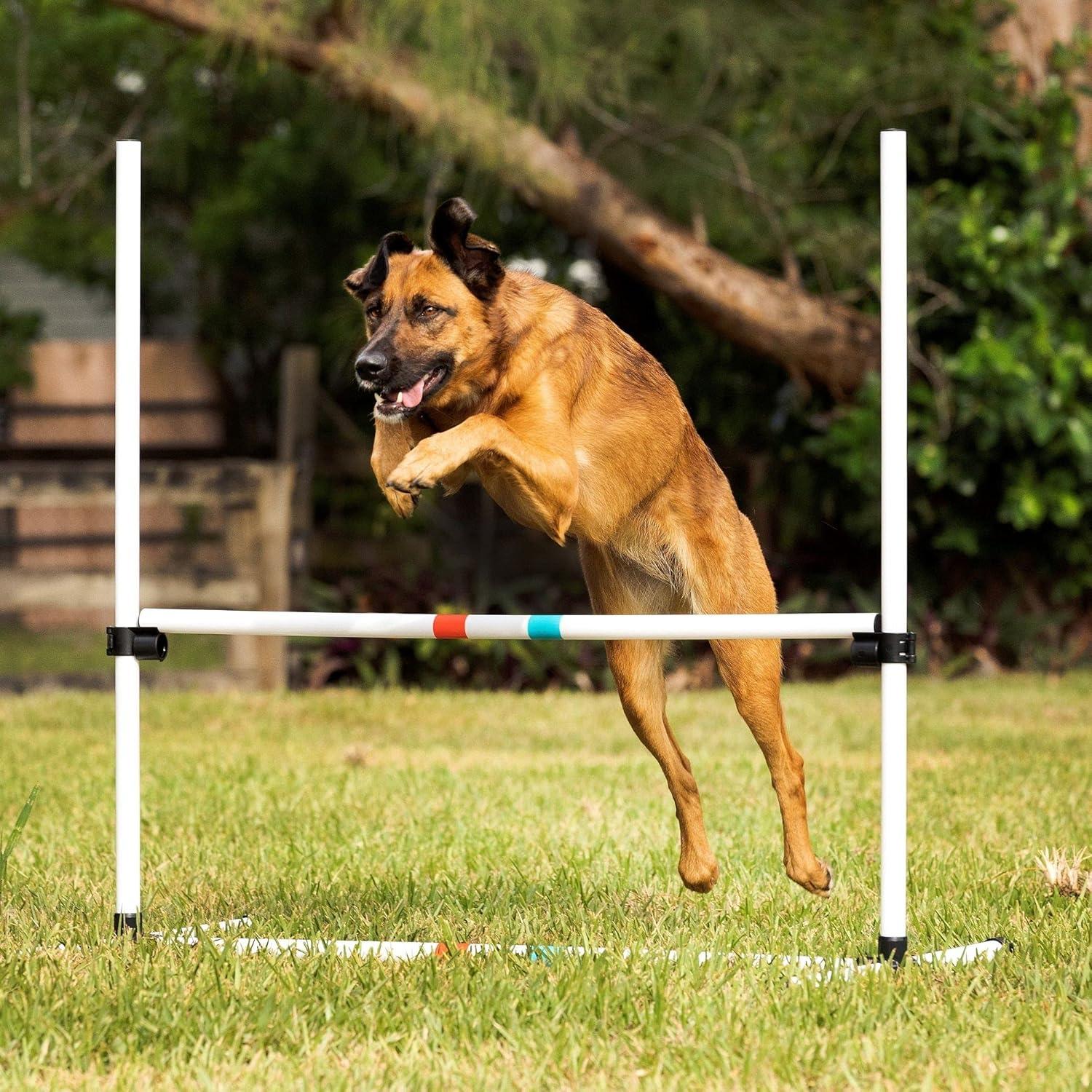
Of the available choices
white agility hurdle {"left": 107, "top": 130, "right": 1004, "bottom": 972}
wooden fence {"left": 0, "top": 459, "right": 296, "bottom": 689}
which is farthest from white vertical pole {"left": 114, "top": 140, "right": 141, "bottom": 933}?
wooden fence {"left": 0, "top": 459, "right": 296, "bottom": 689}

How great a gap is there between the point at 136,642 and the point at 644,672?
1.31m

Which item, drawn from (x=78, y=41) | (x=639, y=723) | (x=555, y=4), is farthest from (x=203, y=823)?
(x=78, y=41)

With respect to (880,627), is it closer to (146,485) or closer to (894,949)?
(894,949)

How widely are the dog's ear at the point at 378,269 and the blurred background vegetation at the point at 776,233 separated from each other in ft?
15.4

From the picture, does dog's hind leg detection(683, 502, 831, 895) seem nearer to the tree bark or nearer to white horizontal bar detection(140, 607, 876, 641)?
white horizontal bar detection(140, 607, 876, 641)

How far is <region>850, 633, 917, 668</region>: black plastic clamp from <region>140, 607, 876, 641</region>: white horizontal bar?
0.05 metres

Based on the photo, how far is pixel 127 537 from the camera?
12.4 feet

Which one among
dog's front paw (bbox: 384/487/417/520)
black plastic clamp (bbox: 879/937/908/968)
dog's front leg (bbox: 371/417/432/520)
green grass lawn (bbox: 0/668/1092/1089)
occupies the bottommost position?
green grass lawn (bbox: 0/668/1092/1089)

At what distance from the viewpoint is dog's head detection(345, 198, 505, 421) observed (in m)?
3.49

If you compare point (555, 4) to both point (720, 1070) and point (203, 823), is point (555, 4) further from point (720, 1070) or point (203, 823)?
point (720, 1070)

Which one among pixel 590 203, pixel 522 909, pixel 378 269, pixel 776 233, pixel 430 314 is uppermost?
pixel 590 203

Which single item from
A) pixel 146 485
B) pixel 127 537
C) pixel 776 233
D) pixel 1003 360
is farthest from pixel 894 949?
pixel 776 233

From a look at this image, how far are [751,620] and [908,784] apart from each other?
314 cm

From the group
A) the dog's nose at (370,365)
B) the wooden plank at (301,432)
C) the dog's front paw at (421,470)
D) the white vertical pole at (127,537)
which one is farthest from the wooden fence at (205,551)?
the dog's front paw at (421,470)
